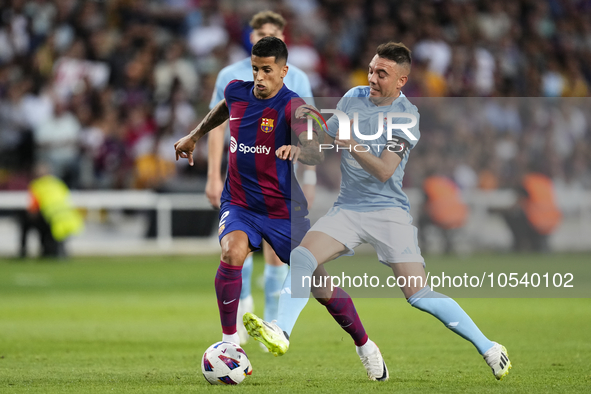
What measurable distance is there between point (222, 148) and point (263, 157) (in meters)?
1.61

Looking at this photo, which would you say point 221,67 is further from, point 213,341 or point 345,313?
point 345,313

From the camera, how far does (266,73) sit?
5.21 metres

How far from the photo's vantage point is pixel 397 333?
7.66 meters

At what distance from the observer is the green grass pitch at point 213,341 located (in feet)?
16.5

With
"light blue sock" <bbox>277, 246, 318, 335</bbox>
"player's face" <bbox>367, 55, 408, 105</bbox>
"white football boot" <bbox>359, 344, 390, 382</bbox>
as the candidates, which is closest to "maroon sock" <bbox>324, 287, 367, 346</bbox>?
"white football boot" <bbox>359, 344, 390, 382</bbox>

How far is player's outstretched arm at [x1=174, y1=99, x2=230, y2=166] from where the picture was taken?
214 inches

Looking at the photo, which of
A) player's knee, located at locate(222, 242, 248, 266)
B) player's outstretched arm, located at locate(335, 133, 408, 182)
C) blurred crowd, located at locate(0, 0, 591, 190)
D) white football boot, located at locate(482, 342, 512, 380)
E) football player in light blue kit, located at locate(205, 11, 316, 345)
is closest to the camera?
player's outstretched arm, located at locate(335, 133, 408, 182)

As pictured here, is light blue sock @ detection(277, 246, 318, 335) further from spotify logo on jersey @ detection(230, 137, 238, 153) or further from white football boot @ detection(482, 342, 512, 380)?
white football boot @ detection(482, 342, 512, 380)

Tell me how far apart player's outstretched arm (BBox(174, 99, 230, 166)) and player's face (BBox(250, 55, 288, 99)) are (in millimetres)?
395

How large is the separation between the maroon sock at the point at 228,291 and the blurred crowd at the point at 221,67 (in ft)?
25.8

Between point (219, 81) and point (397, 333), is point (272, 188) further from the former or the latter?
point (397, 333)

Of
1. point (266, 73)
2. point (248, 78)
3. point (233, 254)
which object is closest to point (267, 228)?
point (233, 254)

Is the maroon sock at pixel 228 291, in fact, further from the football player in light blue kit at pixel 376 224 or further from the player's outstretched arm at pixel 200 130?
the player's outstretched arm at pixel 200 130

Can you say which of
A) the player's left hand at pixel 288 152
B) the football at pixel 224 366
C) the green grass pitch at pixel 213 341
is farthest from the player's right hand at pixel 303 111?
the green grass pitch at pixel 213 341
